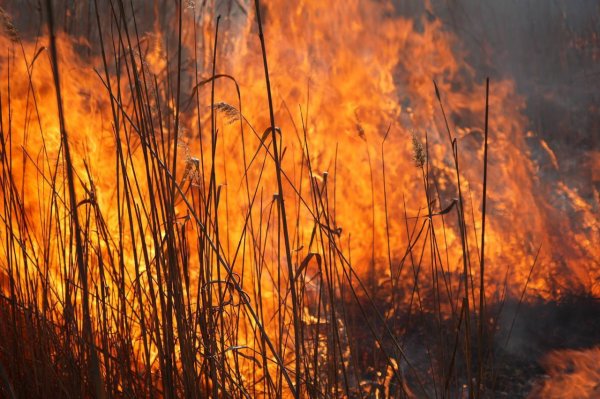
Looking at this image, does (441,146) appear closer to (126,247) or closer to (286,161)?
(286,161)

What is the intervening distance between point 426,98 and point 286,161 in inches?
26.6

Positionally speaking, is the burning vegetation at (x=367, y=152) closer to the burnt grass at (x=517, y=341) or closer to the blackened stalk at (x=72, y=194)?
the burnt grass at (x=517, y=341)

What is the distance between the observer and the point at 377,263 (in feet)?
8.18

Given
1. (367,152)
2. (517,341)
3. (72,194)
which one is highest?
(367,152)

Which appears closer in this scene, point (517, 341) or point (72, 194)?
point (72, 194)

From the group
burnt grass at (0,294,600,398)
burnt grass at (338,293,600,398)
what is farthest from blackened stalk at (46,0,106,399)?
burnt grass at (338,293,600,398)

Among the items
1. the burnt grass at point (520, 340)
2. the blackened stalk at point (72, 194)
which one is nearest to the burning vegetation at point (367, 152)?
the burnt grass at point (520, 340)

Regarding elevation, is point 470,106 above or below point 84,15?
below

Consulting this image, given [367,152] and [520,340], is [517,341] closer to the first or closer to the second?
[520,340]

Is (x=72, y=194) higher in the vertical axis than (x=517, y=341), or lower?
higher

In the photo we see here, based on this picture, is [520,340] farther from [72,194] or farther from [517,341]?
[72,194]

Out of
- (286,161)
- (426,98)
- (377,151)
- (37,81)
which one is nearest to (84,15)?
(37,81)

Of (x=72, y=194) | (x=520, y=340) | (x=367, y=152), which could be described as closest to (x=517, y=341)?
(x=520, y=340)

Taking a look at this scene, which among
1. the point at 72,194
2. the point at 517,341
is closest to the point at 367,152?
the point at 517,341
